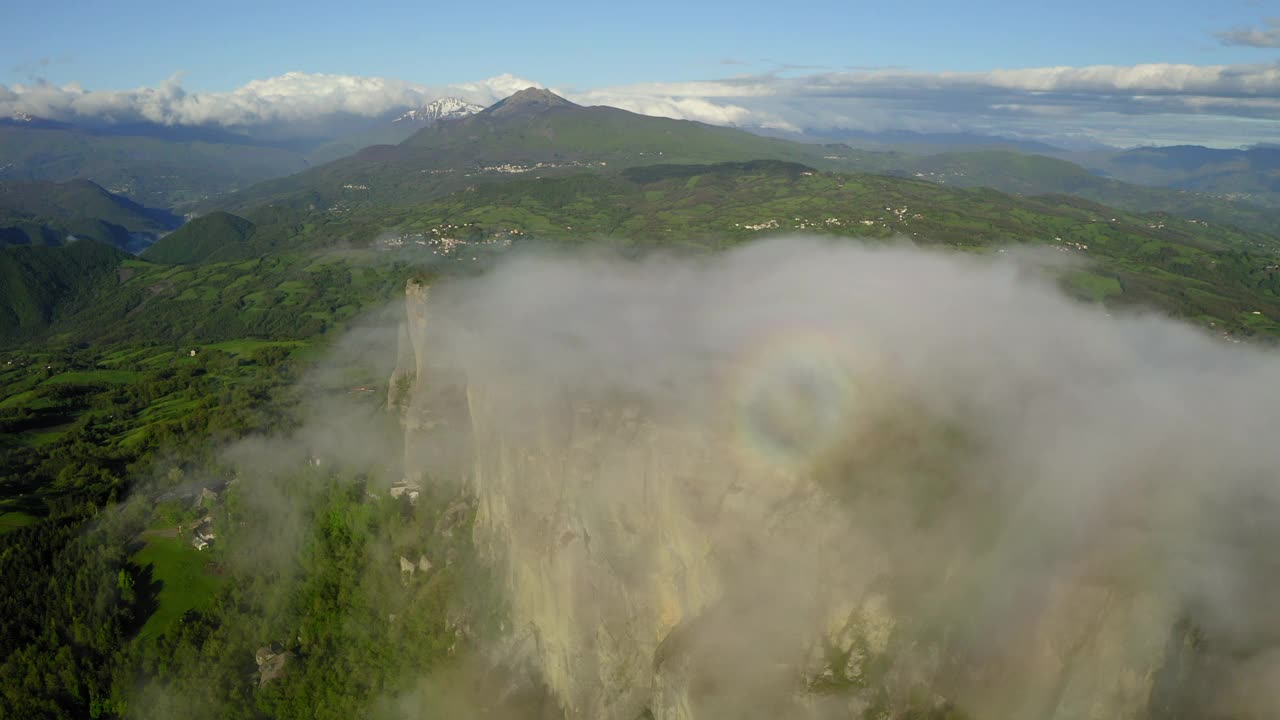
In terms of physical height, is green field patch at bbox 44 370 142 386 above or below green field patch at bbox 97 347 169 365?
above

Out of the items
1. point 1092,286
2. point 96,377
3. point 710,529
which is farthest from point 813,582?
point 96,377

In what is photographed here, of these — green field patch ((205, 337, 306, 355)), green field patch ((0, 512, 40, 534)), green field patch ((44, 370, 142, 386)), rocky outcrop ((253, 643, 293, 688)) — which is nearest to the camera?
rocky outcrop ((253, 643, 293, 688))

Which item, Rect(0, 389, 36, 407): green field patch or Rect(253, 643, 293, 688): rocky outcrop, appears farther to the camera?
Rect(0, 389, 36, 407): green field patch

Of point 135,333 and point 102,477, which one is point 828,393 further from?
point 135,333

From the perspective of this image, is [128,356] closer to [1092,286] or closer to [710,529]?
[710,529]

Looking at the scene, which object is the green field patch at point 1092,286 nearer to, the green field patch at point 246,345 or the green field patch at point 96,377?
the green field patch at point 246,345

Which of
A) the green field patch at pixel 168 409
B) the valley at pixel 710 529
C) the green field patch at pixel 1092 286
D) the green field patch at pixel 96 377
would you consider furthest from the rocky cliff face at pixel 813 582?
the green field patch at pixel 96 377

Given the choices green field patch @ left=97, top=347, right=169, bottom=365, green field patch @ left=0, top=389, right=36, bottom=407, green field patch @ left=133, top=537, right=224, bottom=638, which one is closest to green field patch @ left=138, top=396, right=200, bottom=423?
green field patch @ left=0, top=389, right=36, bottom=407

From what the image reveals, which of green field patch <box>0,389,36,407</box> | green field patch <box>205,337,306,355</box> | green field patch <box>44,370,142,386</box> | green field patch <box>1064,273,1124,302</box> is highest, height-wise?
green field patch <box>1064,273,1124,302</box>

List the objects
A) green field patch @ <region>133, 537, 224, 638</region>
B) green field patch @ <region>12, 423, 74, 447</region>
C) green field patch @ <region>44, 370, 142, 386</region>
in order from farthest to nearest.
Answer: green field patch @ <region>44, 370, 142, 386</region>, green field patch @ <region>12, 423, 74, 447</region>, green field patch @ <region>133, 537, 224, 638</region>

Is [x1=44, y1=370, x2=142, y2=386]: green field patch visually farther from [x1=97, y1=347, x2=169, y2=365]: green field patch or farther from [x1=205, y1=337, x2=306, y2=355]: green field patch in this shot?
[x1=205, y1=337, x2=306, y2=355]: green field patch
